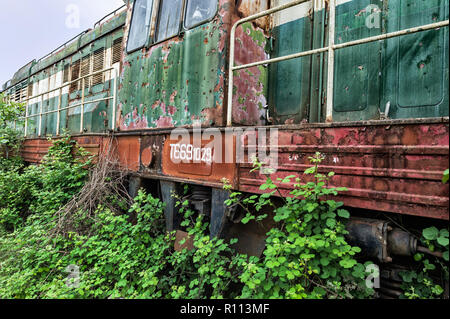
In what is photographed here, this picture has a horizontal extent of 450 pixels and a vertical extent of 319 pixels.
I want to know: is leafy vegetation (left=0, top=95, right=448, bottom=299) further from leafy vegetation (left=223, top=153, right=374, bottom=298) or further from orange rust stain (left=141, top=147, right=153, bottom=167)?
orange rust stain (left=141, top=147, right=153, bottom=167)

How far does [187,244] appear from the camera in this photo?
2.91 metres

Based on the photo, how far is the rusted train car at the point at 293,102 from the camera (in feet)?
5.68

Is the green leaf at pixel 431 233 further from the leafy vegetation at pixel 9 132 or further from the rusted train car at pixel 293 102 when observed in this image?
the leafy vegetation at pixel 9 132

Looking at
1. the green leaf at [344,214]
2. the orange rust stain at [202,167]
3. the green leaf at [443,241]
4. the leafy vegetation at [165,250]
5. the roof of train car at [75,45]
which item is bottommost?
the leafy vegetation at [165,250]

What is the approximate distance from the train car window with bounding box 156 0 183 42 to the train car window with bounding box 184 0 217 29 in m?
0.15

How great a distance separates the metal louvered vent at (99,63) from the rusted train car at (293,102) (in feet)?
8.11

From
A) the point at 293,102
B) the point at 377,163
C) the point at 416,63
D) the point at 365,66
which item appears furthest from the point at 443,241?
the point at 293,102

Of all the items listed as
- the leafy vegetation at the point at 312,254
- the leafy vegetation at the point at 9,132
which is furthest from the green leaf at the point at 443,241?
the leafy vegetation at the point at 9,132

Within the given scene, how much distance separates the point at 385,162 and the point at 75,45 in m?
7.93

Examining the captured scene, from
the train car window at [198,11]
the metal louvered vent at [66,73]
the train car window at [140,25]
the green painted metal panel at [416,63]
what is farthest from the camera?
the metal louvered vent at [66,73]

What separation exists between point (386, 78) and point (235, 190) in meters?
1.62

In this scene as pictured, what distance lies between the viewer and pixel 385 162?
5.66ft

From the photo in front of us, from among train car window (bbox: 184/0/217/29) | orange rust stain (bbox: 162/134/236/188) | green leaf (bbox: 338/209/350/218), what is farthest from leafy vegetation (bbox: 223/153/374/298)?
train car window (bbox: 184/0/217/29)
